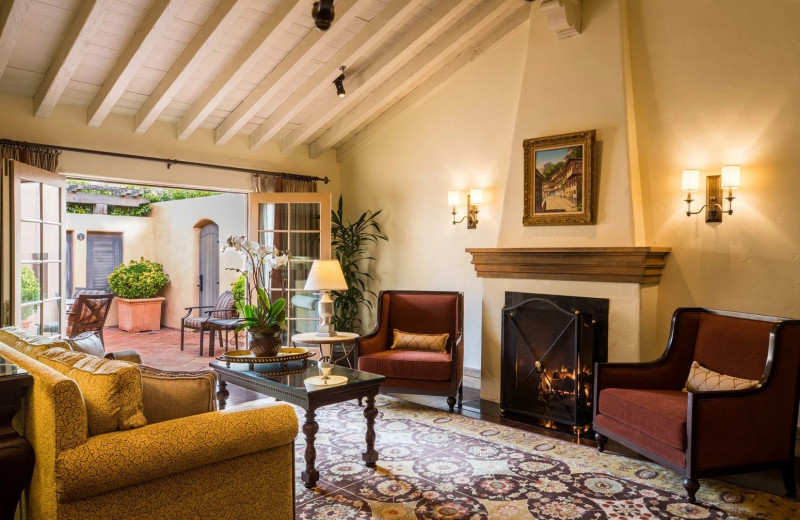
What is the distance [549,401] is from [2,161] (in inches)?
175

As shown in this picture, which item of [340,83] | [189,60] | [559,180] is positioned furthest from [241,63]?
[559,180]

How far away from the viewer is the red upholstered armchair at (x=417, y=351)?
4590 mm

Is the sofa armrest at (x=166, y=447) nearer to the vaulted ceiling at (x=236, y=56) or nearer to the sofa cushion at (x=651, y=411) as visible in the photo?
the sofa cushion at (x=651, y=411)

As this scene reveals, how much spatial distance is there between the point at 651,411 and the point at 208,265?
7748 mm

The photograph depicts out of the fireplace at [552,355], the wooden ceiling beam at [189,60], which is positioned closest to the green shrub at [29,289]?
the wooden ceiling beam at [189,60]

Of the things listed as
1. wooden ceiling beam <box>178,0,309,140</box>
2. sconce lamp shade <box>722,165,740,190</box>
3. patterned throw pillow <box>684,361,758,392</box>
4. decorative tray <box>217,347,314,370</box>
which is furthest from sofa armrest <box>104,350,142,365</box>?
sconce lamp shade <box>722,165,740,190</box>

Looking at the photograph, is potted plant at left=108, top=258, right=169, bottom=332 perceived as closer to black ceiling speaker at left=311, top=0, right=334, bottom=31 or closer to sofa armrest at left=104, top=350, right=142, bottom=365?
sofa armrest at left=104, top=350, right=142, bottom=365

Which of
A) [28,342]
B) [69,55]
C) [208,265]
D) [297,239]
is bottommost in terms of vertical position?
[28,342]

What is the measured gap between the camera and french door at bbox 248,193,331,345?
6.19 m

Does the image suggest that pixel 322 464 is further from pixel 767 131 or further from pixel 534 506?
pixel 767 131

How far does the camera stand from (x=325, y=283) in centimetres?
484

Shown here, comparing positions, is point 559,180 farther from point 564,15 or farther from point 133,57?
point 133,57

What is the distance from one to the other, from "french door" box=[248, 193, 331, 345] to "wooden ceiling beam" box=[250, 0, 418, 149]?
737 mm

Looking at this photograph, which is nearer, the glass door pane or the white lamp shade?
the glass door pane
